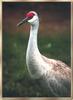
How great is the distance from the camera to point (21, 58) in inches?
110

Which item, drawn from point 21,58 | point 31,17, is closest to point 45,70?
point 21,58

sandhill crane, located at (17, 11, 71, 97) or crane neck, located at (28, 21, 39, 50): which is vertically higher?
crane neck, located at (28, 21, 39, 50)

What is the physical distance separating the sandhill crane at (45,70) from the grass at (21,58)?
1.3 inches

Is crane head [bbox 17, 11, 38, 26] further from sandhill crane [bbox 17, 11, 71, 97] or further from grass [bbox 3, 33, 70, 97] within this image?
grass [bbox 3, 33, 70, 97]

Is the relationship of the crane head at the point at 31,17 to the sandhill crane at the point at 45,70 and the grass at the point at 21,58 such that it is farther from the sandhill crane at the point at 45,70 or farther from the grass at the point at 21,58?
the grass at the point at 21,58

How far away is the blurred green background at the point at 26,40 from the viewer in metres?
2.79

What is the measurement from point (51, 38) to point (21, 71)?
0.33 metres

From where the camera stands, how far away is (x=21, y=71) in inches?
110

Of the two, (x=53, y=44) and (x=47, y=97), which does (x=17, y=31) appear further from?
(x=47, y=97)

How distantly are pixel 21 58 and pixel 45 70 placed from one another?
0.65 feet

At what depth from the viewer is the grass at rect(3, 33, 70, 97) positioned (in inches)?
110

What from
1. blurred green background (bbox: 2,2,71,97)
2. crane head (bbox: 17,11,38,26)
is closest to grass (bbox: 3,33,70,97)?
blurred green background (bbox: 2,2,71,97)

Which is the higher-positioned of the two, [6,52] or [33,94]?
[6,52]

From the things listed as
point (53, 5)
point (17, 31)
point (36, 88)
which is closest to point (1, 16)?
point (17, 31)
